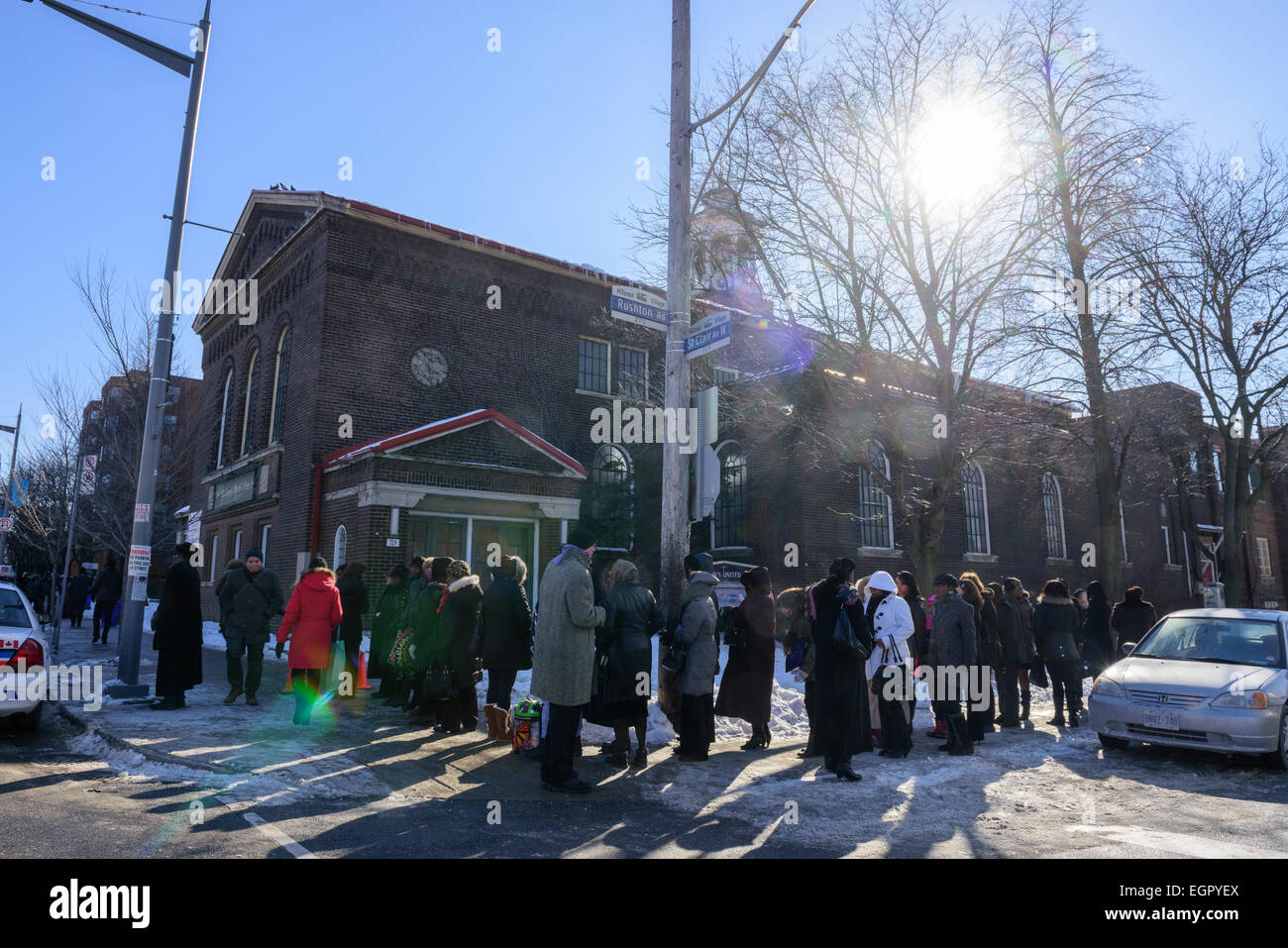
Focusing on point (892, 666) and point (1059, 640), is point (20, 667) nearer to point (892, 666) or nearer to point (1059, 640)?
point (892, 666)

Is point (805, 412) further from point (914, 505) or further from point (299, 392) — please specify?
point (299, 392)

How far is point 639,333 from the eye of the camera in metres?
22.8

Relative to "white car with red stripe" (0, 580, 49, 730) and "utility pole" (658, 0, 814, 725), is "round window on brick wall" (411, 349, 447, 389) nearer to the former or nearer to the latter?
"utility pole" (658, 0, 814, 725)

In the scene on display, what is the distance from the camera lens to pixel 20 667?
8.01 metres

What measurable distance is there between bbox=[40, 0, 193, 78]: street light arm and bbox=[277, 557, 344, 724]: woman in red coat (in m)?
7.48

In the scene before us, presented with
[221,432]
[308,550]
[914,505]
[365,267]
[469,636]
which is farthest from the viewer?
[221,432]

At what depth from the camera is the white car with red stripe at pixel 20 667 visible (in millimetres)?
7922

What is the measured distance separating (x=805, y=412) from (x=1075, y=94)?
25.7ft

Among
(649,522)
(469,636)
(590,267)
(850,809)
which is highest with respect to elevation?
(590,267)

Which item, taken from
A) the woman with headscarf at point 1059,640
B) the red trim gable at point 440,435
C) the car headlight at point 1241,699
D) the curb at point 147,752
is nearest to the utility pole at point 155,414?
the curb at point 147,752

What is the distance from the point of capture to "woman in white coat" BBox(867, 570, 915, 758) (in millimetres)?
8508

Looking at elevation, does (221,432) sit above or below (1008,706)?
above

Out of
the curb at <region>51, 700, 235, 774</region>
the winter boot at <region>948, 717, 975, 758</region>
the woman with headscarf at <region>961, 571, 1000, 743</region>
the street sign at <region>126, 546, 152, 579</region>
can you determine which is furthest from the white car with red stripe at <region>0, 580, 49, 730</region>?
the woman with headscarf at <region>961, 571, 1000, 743</region>

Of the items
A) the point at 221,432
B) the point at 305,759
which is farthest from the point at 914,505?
the point at 221,432
